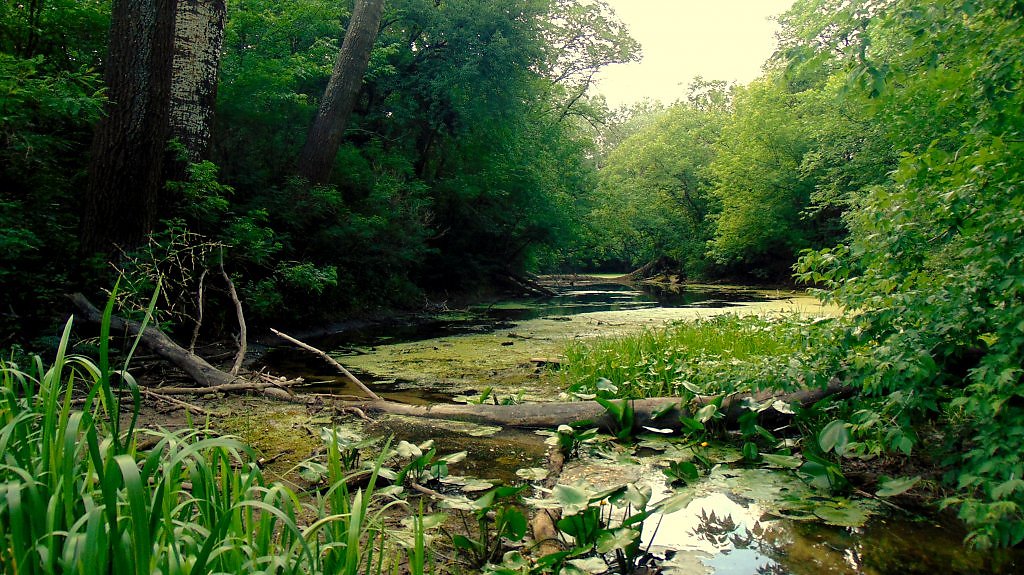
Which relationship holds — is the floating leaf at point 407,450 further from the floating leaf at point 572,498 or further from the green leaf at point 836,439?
the green leaf at point 836,439

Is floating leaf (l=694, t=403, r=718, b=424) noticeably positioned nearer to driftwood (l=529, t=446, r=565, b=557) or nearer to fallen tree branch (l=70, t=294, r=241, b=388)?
driftwood (l=529, t=446, r=565, b=557)

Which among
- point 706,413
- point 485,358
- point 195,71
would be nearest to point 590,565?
point 706,413

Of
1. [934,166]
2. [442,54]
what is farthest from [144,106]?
[442,54]

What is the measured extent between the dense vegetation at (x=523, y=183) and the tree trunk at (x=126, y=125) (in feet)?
0.22

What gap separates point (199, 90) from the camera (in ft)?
19.2

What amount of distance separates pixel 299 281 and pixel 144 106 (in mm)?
2316

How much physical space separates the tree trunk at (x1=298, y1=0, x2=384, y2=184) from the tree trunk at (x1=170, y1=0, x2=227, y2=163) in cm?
271

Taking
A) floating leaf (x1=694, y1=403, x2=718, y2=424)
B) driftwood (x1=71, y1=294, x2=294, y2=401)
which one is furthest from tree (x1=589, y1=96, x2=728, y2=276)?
floating leaf (x1=694, y1=403, x2=718, y2=424)

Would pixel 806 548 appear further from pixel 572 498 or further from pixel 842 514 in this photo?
pixel 572 498

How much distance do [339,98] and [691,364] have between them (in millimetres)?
Result: 7108

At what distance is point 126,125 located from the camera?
511 cm

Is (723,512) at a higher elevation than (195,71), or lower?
lower

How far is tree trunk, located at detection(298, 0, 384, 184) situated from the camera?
8969 millimetres

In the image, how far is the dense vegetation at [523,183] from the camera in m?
2.32
